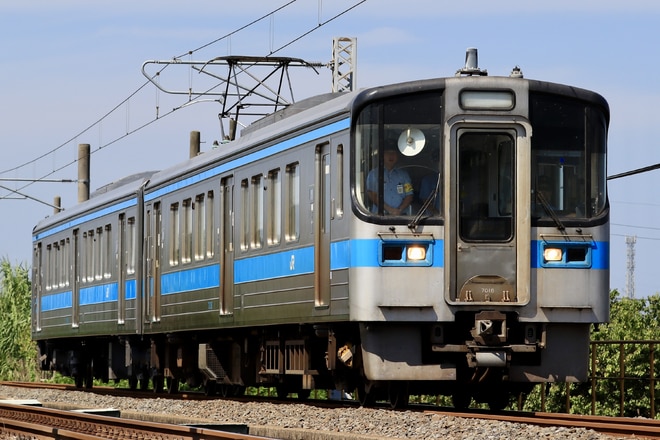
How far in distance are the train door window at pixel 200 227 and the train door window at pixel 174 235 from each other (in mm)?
1040

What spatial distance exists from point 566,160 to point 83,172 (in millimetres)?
32302

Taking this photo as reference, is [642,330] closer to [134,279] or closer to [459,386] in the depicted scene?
[134,279]

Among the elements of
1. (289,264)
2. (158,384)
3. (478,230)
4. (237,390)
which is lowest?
(158,384)

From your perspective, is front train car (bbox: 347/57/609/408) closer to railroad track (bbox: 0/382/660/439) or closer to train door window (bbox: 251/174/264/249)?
railroad track (bbox: 0/382/660/439)

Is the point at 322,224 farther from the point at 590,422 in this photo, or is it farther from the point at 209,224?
the point at 209,224

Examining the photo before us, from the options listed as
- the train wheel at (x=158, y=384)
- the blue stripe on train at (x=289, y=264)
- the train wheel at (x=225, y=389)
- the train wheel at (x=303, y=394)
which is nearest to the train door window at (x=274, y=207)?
the blue stripe on train at (x=289, y=264)

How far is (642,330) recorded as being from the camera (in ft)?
260

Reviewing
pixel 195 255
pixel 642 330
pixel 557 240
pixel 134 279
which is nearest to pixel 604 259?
pixel 557 240

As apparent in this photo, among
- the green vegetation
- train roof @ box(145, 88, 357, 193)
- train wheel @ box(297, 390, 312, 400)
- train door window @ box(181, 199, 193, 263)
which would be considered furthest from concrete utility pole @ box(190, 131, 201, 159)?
train wheel @ box(297, 390, 312, 400)

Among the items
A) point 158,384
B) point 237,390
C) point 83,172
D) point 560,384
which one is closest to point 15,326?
point 83,172

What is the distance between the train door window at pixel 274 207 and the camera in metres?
16.2

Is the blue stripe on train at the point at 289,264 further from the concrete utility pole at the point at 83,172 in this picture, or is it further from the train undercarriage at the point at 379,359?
Answer: the concrete utility pole at the point at 83,172

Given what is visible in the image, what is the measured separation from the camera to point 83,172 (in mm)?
44844

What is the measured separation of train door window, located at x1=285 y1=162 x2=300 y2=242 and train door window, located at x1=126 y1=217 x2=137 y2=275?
760 centimetres
